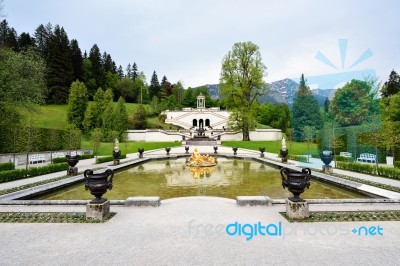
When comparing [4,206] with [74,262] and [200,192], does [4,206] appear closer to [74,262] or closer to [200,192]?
[74,262]

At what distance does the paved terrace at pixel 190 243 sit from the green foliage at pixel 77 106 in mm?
49246

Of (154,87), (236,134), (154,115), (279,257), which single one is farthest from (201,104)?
(279,257)

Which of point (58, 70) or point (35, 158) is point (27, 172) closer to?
point (35, 158)

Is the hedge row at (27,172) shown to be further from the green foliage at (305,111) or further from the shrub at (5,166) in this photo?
the green foliage at (305,111)

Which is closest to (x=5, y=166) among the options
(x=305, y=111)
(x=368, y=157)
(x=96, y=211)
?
(x=96, y=211)

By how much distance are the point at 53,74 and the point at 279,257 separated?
7168 cm

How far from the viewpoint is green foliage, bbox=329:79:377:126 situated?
1677 inches

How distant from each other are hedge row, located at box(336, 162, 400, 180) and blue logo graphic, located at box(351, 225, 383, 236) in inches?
347

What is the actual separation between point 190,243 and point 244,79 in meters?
39.8

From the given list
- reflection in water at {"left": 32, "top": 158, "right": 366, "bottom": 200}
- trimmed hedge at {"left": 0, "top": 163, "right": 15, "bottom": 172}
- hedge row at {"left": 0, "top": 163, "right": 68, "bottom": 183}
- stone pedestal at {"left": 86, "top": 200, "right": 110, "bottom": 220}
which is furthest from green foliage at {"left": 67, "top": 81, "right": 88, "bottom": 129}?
stone pedestal at {"left": 86, "top": 200, "right": 110, "bottom": 220}

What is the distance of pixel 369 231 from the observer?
5.84 metres

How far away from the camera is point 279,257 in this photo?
4496 mm

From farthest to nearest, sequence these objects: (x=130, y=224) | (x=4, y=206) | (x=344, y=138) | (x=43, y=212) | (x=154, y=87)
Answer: (x=154, y=87), (x=344, y=138), (x=4, y=206), (x=43, y=212), (x=130, y=224)

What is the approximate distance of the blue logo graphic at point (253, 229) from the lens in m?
5.64
